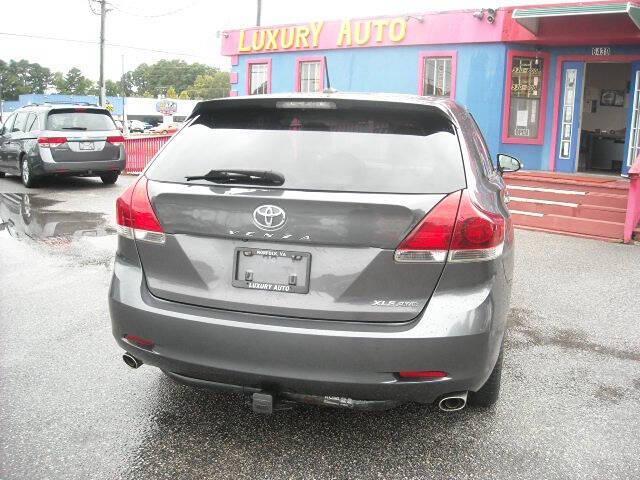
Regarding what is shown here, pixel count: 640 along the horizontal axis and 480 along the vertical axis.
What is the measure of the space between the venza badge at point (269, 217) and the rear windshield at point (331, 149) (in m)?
0.14

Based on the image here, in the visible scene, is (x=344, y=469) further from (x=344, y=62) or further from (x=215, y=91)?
(x=215, y=91)

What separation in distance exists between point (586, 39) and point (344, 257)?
39.3 feet

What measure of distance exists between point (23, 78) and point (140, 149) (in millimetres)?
127394

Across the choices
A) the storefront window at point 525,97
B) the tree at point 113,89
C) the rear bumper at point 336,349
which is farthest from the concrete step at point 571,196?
the tree at point 113,89

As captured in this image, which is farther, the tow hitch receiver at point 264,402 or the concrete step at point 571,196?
the concrete step at point 571,196

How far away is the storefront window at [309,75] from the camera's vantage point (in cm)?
1725

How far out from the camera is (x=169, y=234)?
2924 mm

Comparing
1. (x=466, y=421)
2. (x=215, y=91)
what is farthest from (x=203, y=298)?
(x=215, y=91)

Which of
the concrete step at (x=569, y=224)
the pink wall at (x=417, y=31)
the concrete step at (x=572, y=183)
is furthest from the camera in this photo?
the pink wall at (x=417, y=31)

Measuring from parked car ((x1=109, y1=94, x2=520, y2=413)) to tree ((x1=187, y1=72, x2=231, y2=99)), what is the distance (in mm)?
109440

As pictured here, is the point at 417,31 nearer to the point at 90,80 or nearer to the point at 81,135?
the point at 81,135

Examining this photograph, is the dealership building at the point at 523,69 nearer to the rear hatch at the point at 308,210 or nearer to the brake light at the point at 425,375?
the rear hatch at the point at 308,210

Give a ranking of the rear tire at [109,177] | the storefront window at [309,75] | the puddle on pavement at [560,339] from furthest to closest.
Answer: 1. the storefront window at [309,75]
2. the rear tire at [109,177]
3. the puddle on pavement at [560,339]

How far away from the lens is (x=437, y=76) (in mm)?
15242
